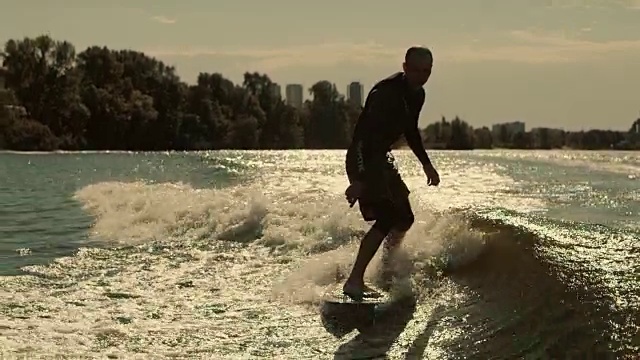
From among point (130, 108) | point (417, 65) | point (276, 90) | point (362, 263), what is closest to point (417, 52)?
point (417, 65)

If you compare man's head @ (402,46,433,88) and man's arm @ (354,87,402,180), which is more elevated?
man's head @ (402,46,433,88)

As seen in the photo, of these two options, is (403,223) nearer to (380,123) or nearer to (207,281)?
(380,123)

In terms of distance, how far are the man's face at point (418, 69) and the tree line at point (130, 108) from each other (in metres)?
88.8

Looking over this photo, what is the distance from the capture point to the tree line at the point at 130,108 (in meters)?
94.7

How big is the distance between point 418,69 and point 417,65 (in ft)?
0.13

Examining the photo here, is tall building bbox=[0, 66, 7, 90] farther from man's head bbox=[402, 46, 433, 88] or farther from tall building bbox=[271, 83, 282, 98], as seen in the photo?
man's head bbox=[402, 46, 433, 88]

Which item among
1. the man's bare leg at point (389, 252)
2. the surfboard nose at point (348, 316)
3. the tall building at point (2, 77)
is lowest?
the surfboard nose at point (348, 316)

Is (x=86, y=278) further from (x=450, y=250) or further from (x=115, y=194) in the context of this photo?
(x=115, y=194)

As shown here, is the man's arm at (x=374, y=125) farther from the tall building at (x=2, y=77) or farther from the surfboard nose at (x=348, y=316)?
the tall building at (x=2, y=77)

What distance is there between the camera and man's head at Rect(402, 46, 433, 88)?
6586 millimetres

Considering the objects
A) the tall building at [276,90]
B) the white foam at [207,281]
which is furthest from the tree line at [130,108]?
the white foam at [207,281]

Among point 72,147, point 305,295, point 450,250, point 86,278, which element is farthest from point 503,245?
point 72,147

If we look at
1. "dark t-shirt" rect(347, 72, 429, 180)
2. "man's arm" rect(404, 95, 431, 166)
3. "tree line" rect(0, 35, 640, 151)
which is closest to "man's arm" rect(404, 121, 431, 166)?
"man's arm" rect(404, 95, 431, 166)

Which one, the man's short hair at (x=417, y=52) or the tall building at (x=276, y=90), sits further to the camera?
the tall building at (x=276, y=90)
